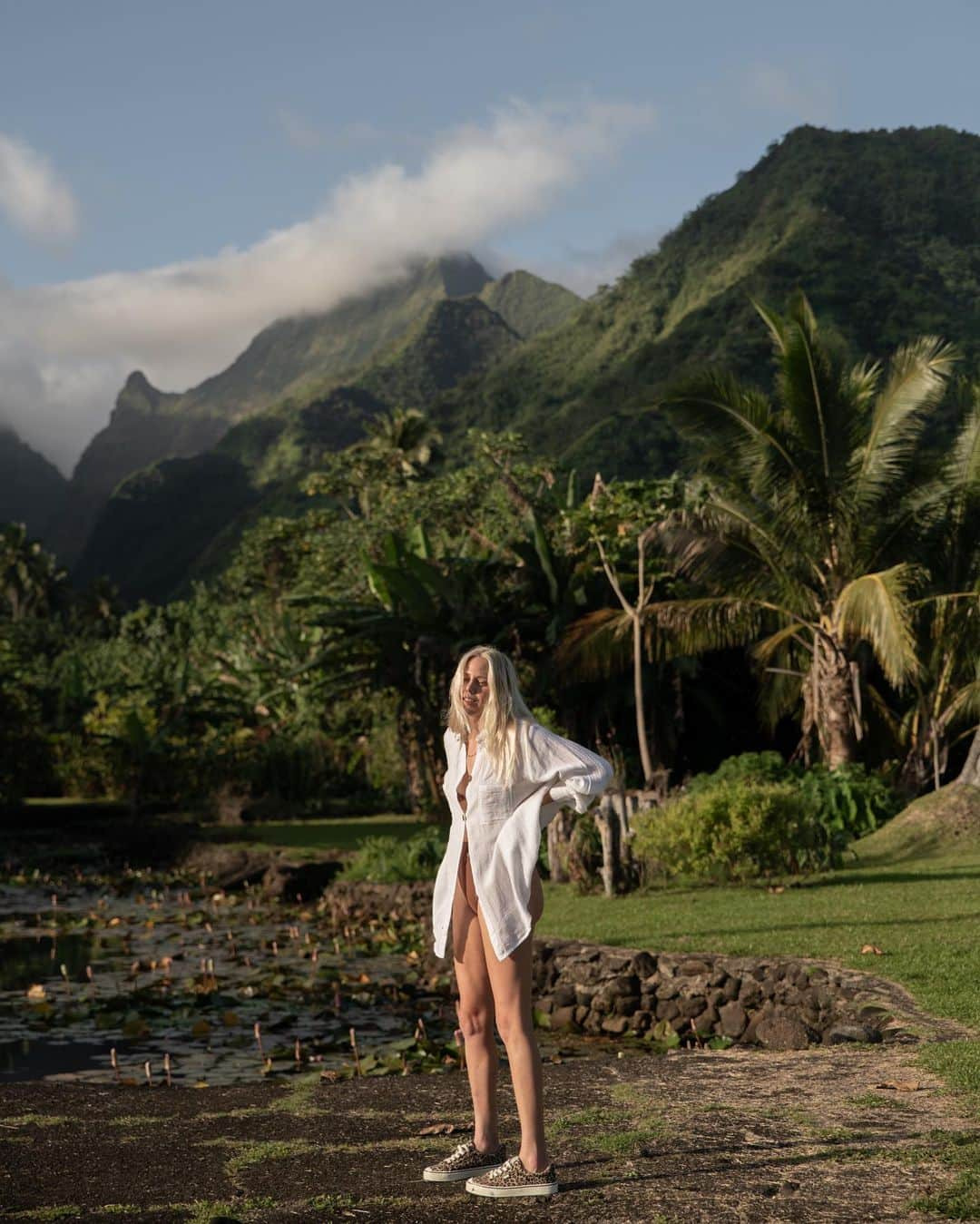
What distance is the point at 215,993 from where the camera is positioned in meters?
10.5

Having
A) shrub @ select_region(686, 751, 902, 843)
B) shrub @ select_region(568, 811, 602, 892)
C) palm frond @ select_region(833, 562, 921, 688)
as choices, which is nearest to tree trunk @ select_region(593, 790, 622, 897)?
shrub @ select_region(568, 811, 602, 892)

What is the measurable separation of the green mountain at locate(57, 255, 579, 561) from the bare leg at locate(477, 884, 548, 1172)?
14277 cm

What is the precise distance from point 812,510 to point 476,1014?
1319cm

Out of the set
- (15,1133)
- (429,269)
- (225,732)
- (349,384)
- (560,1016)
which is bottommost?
(560,1016)

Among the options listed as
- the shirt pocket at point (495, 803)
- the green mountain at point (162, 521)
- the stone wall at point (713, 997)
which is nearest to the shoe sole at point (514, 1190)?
the shirt pocket at point (495, 803)

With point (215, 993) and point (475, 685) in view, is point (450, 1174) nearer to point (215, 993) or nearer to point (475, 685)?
point (475, 685)

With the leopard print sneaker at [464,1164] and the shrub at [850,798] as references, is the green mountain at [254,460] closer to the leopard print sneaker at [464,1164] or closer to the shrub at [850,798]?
the shrub at [850,798]

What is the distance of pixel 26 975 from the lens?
12.0 m

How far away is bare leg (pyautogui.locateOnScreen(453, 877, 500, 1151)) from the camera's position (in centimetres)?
437

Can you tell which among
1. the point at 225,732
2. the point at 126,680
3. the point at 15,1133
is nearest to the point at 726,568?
the point at 225,732

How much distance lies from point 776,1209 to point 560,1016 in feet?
17.0

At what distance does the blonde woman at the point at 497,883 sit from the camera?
421 cm

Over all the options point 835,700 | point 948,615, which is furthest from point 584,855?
point 948,615

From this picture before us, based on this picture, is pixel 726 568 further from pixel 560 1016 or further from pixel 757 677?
pixel 560 1016
